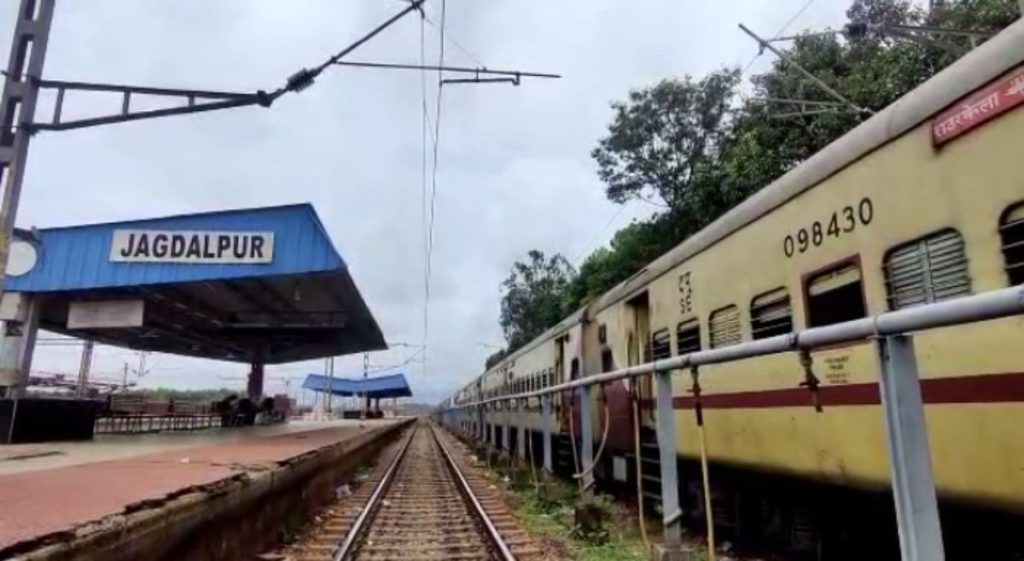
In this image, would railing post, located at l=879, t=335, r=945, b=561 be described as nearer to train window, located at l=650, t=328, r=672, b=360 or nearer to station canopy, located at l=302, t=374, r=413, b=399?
train window, located at l=650, t=328, r=672, b=360

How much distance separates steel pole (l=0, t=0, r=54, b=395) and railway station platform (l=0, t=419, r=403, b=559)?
2849 mm

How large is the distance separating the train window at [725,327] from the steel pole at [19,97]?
313 inches

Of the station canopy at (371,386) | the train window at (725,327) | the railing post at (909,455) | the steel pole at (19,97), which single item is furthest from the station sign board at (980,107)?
the station canopy at (371,386)

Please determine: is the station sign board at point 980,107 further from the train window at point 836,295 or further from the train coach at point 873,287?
the train window at point 836,295

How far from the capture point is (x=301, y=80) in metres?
8.67

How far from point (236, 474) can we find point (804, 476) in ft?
17.1

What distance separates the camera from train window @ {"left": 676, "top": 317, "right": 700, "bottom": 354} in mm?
7254

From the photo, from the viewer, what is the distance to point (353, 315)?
88.0 feet

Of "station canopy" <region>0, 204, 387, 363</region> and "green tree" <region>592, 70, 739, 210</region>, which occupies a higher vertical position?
"green tree" <region>592, 70, 739, 210</region>

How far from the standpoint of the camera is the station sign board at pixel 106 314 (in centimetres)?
1938

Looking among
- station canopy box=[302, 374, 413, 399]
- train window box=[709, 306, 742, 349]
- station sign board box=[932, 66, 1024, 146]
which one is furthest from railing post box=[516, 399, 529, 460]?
station canopy box=[302, 374, 413, 399]

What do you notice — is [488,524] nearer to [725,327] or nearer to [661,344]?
[661,344]

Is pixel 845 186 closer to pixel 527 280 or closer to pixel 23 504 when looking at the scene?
pixel 23 504

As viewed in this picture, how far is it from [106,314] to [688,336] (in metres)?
17.5
